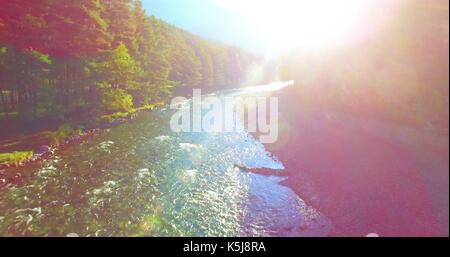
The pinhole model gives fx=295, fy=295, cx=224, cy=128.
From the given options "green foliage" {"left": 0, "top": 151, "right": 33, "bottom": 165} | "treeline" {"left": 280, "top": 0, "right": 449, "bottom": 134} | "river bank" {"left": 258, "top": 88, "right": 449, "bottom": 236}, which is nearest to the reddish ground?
"river bank" {"left": 258, "top": 88, "right": 449, "bottom": 236}

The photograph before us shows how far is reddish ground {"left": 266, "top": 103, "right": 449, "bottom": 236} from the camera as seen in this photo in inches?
662

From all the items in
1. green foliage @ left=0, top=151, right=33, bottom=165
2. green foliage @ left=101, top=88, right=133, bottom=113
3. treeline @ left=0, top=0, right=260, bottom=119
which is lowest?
green foliage @ left=0, top=151, right=33, bottom=165

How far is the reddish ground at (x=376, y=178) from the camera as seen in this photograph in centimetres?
1681

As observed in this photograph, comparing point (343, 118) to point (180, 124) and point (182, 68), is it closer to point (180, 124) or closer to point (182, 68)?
point (180, 124)

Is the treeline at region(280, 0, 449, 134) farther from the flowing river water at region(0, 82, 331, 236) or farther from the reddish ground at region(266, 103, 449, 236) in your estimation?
the flowing river water at region(0, 82, 331, 236)

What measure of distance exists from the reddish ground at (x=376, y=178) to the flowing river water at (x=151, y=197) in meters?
1.61

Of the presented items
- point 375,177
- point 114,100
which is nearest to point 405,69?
point 375,177

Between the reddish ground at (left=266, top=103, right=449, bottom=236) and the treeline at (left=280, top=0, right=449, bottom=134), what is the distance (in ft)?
5.05

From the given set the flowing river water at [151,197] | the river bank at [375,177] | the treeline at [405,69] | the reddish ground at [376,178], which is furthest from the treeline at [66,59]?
the treeline at [405,69]

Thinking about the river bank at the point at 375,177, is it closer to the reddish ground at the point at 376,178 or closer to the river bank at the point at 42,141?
the reddish ground at the point at 376,178

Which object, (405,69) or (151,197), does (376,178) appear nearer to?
(405,69)

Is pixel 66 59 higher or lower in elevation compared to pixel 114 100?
higher

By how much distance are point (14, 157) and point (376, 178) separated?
91.3 ft

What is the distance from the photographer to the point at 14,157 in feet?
76.3
